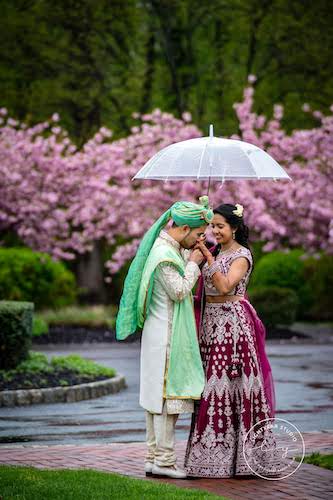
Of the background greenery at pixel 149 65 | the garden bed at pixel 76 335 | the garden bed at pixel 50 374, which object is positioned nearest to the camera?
the garden bed at pixel 50 374

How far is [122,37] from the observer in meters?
36.6

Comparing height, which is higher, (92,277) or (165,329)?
(92,277)

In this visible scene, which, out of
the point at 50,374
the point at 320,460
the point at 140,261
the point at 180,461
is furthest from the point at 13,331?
the point at 140,261

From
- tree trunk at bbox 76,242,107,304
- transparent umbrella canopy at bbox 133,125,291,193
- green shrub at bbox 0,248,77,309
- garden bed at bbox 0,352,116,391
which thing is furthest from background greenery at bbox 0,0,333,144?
transparent umbrella canopy at bbox 133,125,291,193

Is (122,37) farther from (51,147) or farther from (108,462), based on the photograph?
(108,462)

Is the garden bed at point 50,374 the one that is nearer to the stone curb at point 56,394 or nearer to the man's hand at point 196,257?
the stone curb at point 56,394

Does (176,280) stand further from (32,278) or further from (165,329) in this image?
(32,278)

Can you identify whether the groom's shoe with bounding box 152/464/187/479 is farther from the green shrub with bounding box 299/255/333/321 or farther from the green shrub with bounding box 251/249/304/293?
the green shrub with bounding box 251/249/304/293

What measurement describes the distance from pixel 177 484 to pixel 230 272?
1.49 meters

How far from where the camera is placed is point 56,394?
13.6 m

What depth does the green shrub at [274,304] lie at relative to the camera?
86.2 ft

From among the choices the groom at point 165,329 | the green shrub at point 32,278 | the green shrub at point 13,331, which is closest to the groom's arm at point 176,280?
the groom at point 165,329

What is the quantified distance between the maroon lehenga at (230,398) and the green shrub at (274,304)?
18178mm

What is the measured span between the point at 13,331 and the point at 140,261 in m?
7.03
